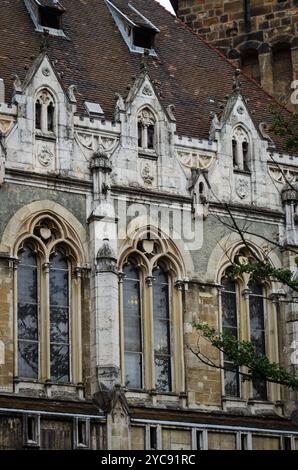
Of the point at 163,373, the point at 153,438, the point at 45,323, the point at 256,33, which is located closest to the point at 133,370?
the point at 163,373

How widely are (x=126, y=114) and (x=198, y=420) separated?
9.51 m

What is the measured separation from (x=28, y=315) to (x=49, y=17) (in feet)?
38.6

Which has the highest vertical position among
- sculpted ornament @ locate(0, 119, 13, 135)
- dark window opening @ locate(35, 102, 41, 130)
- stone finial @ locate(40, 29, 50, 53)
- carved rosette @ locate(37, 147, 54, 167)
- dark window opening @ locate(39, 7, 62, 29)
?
dark window opening @ locate(39, 7, 62, 29)

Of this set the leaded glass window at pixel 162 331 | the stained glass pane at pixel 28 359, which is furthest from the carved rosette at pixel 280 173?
the stained glass pane at pixel 28 359

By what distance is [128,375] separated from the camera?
190 feet

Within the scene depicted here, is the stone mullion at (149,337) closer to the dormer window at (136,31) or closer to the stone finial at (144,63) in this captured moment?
the stone finial at (144,63)

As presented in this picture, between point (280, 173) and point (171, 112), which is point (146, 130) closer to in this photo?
point (171, 112)

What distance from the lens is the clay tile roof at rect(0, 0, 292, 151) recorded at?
61.8m

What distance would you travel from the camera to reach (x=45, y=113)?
58.5 m

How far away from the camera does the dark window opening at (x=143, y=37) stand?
215 ft

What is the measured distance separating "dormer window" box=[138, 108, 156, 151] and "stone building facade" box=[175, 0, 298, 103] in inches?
386

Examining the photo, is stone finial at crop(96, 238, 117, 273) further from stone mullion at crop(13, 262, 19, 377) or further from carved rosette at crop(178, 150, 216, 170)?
carved rosette at crop(178, 150, 216, 170)

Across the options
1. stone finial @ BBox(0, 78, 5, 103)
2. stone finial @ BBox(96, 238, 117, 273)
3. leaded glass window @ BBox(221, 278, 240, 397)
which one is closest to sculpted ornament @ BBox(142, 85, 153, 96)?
stone finial @ BBox(0, 78, 5, 103)
